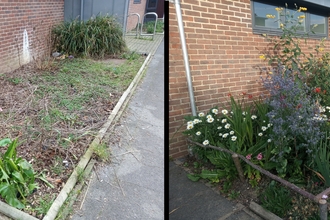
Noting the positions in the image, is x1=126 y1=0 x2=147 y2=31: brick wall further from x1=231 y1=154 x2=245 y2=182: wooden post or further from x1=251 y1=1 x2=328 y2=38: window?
A: x1=231 y1=154 x2=245 y2=182: wooden post

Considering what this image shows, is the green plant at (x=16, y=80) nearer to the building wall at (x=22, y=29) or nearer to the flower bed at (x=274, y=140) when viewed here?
the building wall at (x=22, y=29)

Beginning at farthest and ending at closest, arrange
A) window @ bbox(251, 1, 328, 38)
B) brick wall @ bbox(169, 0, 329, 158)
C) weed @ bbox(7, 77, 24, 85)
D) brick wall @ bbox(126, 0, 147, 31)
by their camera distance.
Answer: brick wall @ bbox(126, 0, 147, 31) < weed @ bbox(7, 77, 24, 85) < window @ bbox(251, 1, 328, 38) < brick wall @ bbox(169, 0, 329, 158)

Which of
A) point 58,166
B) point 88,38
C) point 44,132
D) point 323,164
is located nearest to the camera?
point 323,164

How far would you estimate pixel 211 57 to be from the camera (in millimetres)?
2791

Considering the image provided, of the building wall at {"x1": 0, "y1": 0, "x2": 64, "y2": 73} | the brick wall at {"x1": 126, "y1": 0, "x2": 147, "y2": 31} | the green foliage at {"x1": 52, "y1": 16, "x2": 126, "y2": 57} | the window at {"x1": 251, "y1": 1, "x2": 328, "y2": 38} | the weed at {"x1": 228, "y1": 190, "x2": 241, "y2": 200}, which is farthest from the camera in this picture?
the brick wall at {"x1": 126, "y1": 0, "x2": 147, "y2": 31}

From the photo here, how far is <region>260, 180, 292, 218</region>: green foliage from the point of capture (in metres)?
2.03

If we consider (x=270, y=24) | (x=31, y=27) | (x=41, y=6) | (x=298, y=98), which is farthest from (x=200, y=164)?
(x=41, y=6)

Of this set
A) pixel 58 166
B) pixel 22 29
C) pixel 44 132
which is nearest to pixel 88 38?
pixel 22 29

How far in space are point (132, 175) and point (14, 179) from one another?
3.41ft

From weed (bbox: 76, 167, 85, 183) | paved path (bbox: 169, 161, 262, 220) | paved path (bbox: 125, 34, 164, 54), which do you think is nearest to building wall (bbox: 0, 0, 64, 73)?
paved path (bbox: 125, 34, 164, 54)

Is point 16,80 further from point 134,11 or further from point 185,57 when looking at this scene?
point 134,11

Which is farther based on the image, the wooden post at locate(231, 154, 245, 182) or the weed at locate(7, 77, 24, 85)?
the weed at locate(7, 77, 24, 85)

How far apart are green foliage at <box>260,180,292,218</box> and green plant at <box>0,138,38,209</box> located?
1.71m

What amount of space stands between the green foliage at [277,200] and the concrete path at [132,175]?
0.94 metres
